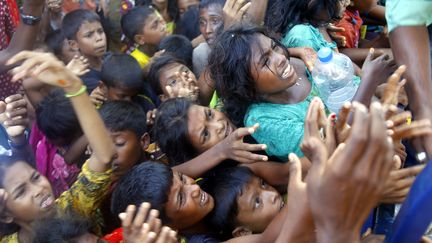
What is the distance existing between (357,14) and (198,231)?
1971 mm

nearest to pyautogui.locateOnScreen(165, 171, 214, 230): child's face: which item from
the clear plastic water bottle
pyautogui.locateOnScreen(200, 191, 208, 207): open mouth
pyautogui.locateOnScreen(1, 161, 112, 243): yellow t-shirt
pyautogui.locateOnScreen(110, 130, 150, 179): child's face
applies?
pyautogui.locateOnScreen(200, 191, 208, 207): open mouth

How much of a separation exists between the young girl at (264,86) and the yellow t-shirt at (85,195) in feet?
2.02

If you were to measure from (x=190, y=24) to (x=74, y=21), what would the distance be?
2.77 feet

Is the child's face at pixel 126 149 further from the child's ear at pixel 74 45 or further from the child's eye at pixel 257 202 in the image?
the child's ear at pixel 74 45

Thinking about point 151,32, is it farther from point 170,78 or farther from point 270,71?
point 270,71

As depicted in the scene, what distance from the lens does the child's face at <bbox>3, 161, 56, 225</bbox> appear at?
78.2 inches

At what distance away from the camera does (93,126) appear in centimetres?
186

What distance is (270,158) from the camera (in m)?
2.22

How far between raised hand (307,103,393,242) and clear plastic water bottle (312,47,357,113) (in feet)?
3.92

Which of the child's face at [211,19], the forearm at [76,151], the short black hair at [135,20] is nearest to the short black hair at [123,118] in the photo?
the forearm at [76,151]

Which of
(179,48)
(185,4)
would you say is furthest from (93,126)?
(185,4)

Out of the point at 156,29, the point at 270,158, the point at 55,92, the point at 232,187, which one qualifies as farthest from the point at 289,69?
the point at 156,29

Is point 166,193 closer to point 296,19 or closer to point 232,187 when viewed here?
point 232,187

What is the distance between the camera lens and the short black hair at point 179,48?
3.30 m
